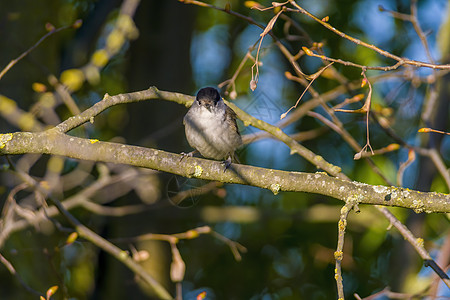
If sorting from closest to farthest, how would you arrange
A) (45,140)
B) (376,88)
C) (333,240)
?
(45,140) < (376,88) < (333,240)

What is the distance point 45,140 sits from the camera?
2.84m

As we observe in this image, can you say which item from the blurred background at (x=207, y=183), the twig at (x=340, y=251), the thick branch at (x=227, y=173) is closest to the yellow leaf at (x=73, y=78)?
the blurred background at (x=207, y=183)

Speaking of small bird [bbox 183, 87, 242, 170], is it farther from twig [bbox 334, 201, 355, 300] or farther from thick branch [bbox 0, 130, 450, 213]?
twig [bbox 334, 201, 355, 300]

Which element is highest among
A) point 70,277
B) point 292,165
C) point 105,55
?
point 292,165

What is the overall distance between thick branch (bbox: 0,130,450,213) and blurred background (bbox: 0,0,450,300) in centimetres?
163

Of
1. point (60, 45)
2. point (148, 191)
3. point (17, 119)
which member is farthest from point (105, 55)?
point (60, 45)

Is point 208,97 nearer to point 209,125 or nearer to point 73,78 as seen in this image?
point 209,125

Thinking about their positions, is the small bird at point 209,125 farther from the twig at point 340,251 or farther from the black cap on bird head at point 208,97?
the twig at point 340,251

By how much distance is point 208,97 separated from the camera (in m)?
4.51

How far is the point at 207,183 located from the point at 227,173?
1984 mm

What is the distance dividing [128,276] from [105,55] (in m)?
2.76

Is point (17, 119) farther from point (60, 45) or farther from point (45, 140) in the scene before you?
point (60, 45)

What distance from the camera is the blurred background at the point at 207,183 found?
4980mm

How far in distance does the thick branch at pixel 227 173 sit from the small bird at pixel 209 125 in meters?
1.49
